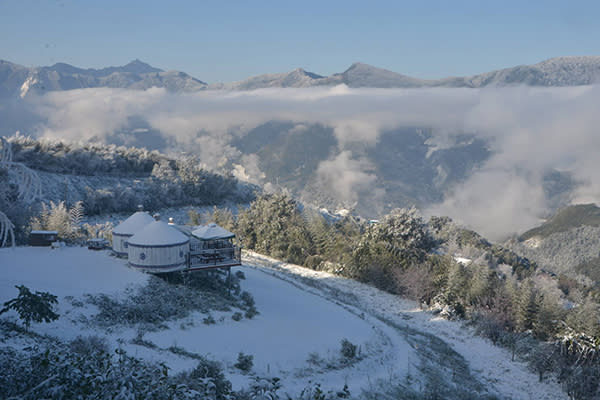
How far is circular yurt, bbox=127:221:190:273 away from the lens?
16.3 meters

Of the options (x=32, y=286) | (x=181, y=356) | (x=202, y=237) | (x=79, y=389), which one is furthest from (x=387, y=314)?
(x=79, y=389)

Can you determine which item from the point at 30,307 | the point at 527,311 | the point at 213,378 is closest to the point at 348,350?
the point at 213,378

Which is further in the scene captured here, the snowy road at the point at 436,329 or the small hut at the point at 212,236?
the small hut at the point at 212,236

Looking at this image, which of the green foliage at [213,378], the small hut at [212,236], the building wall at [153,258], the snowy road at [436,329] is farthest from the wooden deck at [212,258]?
the green foliage at [213,378]

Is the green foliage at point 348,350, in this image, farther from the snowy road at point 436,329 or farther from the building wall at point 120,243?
the building wall at point 120,243

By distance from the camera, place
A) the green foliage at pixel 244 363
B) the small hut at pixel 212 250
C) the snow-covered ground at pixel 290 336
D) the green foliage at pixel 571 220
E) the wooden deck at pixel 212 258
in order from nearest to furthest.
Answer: the green foliage at pixel 244 363 → the snow-covered ground at pixel 290 336 → the wooden deck at pixel 212 258 → the small hut at pixel 212 250 → the green foliage at pixel 571 220

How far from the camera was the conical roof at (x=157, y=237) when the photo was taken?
1633cm

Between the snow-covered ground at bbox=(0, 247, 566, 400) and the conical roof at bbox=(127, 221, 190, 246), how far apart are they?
1.25 m

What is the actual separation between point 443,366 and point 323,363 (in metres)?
5.19

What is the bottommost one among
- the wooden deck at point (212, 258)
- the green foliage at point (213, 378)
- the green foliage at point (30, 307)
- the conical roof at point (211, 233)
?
the wooden deck at point (212, 258)

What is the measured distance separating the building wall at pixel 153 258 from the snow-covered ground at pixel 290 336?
1.40 ft

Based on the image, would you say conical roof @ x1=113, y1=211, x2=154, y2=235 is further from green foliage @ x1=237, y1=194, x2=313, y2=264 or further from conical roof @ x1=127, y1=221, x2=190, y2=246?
green foliage @ x1=237, y1=194, x2=313, y2=264

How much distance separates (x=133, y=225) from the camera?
1844cm

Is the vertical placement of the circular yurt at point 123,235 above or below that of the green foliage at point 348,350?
above
